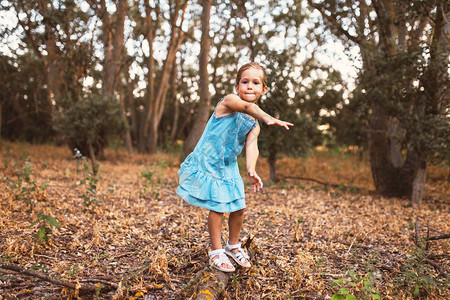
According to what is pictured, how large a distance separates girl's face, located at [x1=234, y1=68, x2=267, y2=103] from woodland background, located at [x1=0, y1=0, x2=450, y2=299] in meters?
1.28

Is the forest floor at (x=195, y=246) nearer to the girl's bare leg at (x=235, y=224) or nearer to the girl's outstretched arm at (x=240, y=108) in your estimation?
the girl's bare leg at (x=235, y=224)

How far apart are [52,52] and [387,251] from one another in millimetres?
8753

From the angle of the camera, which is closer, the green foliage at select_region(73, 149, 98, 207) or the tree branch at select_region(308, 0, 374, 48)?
the green foliage at select_region(73, 149, 98, 207)

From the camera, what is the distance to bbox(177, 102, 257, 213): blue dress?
2.60 meters

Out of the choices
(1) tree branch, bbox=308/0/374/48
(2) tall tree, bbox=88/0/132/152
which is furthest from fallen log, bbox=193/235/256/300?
(2) tall tree, bbox=88/0/132/152

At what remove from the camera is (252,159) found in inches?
100

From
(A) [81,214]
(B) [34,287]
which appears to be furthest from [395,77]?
(B) [34,287]

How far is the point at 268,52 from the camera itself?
271 inches

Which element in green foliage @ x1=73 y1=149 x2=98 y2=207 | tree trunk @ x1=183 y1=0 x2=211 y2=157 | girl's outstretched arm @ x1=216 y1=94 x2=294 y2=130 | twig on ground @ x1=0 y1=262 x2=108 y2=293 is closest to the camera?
twig on ground @ x1=0 y1=262 x2=108 y2=293

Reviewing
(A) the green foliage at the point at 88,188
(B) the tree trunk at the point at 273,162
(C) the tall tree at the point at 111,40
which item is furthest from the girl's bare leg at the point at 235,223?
(C) the tall tree at the point at 111,40

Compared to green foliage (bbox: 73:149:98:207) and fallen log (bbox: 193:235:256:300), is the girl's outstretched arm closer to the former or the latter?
fallen log (bbox: 193:235:256:300)

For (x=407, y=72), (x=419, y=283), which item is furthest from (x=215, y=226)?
(x=407, y=72)

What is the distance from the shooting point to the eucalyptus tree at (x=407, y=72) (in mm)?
5219

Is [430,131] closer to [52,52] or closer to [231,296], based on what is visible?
[231,296]
